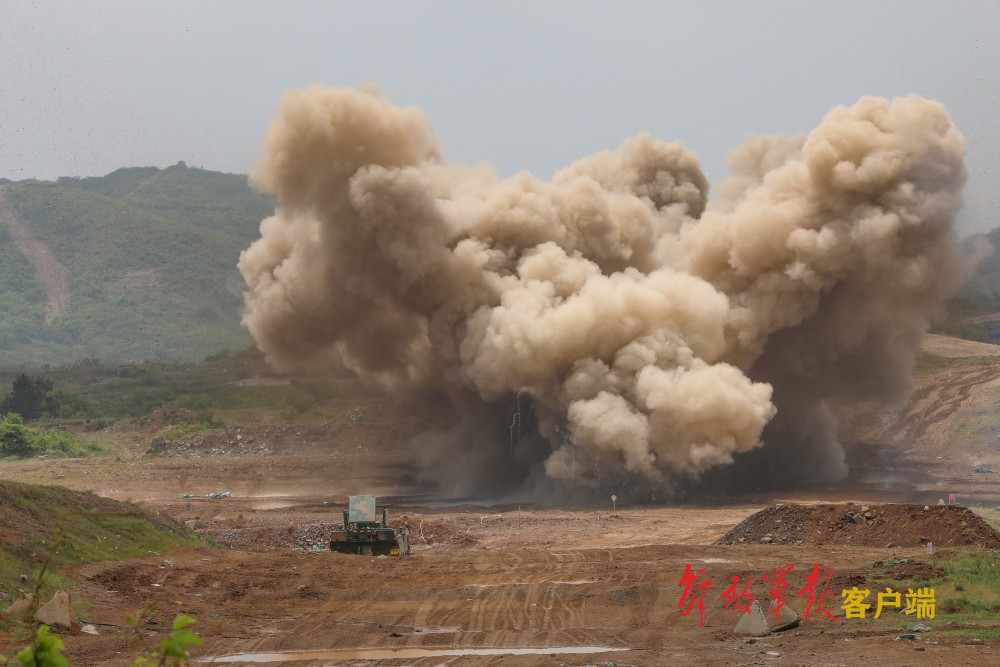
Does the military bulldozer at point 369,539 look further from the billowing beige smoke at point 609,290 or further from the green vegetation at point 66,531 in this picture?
the billowing beige smoke at point 609,290

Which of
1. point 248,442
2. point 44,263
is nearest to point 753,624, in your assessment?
point 248,442

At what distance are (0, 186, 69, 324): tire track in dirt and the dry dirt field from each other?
10984 centimetres

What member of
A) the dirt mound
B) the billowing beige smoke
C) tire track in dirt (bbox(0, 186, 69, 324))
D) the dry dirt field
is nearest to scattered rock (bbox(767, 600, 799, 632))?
the dry dirt field

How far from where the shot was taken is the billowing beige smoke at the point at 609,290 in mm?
44344

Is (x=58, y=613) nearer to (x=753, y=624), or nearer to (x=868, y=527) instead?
(x=753, y=624)

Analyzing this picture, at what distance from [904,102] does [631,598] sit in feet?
106

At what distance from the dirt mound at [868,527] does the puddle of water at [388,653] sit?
12920 mm

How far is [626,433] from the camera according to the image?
42.3 m

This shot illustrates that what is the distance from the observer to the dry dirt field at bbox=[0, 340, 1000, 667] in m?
15.5

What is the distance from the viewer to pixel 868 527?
93.5 ft

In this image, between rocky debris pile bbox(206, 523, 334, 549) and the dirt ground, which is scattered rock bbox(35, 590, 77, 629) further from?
rocky debris pile bbox(206, 523, 334, 549)

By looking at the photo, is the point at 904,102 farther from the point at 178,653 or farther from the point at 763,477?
the point at 178,653

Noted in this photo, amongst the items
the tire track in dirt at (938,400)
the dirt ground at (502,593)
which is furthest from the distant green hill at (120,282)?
the dirt ground at (502,593)

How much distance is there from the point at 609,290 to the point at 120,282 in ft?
411
